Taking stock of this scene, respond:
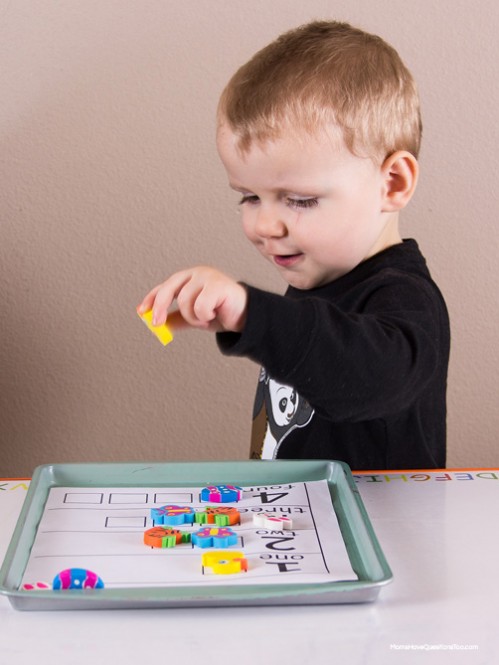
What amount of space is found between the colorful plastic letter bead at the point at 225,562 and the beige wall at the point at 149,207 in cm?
73

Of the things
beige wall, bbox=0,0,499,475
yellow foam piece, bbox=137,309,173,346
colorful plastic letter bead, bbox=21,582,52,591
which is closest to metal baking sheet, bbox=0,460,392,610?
colorful plastic letter bead, bbox=21,582,52,591

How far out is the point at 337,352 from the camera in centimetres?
58

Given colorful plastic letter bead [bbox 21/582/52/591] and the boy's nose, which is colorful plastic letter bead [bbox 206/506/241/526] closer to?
colorful plastic letter bead [bbox 21/582/52/591]

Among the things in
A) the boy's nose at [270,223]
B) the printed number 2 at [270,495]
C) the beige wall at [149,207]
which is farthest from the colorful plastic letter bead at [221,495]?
the beige wall at [149,207]

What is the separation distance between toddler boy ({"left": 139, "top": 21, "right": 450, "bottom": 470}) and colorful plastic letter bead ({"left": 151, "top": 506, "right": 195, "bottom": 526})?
102 mm

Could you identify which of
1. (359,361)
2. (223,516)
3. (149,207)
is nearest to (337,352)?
(359,361)

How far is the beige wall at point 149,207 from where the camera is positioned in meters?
1.17

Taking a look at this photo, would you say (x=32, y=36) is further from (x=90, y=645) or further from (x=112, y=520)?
(x=90, y=645)

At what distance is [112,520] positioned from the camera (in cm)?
58

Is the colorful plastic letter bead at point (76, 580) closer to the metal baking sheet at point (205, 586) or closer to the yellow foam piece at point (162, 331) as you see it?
the metal baking sheet at point (205, 586)

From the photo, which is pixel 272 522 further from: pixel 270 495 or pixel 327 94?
pixel 327 94

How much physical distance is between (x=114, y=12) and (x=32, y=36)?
0.34ft

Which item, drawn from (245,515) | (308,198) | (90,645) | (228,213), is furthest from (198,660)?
(228,213)

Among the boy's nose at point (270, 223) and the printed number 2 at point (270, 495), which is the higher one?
the boy's nose at point (270, 223)
